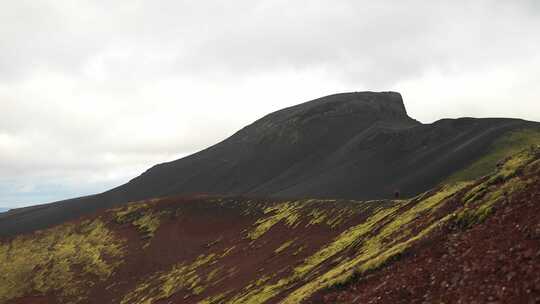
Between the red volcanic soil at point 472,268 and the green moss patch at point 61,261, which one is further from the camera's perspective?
the green moss patch at point 61,261

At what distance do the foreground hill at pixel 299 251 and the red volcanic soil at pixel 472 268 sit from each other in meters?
0.07

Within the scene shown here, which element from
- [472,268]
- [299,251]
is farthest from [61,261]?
[472,268]

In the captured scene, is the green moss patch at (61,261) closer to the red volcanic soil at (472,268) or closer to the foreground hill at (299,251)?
the foreground hill at (299,251)

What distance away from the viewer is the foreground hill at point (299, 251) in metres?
20.9

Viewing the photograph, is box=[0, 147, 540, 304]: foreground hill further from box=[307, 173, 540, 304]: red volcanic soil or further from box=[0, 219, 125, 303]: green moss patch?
box=[0, 219, 125, 303]: green moss patch

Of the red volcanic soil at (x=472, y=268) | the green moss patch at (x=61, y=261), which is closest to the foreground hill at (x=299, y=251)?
the red volcanic soil at (x=472, y=268)

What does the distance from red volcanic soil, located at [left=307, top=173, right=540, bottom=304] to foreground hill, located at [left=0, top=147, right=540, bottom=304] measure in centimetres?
7

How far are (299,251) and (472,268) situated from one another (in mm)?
34414

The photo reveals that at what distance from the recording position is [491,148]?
87.1 metres

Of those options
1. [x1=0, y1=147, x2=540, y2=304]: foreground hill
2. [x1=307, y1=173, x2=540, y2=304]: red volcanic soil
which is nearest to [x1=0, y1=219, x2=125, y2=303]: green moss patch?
[x1=0, y1=147, x2=540, y2=304]: foreground hill

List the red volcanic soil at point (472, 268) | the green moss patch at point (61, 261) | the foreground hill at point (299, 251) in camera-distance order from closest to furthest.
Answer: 1. the red volcanic soil at point (472, 268)
2. the foreground hill at point (299, 251)
3. the green moss patch at point (61, 261)

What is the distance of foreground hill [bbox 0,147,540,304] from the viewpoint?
68.6ft

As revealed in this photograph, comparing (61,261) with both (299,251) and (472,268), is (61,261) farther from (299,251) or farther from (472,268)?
(472,268)

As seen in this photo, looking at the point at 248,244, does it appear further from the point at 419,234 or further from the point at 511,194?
the point at 511,194
